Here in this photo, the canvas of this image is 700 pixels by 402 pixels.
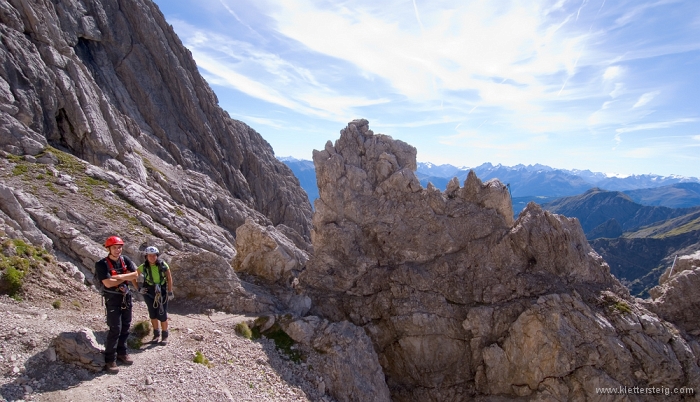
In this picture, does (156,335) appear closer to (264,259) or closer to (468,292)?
(264,259)

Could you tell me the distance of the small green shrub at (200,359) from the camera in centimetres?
1582

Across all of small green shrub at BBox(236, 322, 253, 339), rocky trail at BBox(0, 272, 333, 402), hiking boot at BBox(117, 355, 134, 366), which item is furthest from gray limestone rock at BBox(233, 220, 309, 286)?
hiking boot at BBox(117, 355, 134, 366)

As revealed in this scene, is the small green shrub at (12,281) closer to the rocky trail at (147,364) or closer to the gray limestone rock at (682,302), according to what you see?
the rocky trail at (147,364)

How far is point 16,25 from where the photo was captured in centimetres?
4900

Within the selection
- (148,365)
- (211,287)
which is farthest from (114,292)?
(211,287)

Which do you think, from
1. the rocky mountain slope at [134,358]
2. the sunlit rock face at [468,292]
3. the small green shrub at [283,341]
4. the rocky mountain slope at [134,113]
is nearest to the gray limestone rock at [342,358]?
the small green shrub at [283,341]

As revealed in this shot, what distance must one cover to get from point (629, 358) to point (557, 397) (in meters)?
4.42

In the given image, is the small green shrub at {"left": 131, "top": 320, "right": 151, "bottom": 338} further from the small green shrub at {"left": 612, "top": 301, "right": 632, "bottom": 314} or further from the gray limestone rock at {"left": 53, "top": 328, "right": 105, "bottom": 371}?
the small green shrub at {"left": 612, "top": 301, "right": 632, "bottom": 314}

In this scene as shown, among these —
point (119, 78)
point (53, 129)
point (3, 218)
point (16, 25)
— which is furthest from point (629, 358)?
point (119, 78)

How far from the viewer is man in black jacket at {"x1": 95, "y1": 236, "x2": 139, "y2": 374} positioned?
13000 millimetres

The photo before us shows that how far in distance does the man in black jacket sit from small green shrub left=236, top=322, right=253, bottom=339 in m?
6.63

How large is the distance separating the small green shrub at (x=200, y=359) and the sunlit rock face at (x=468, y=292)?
32.1ft

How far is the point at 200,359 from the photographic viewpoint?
15.9m

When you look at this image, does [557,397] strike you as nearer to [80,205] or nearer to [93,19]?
[80,205]
